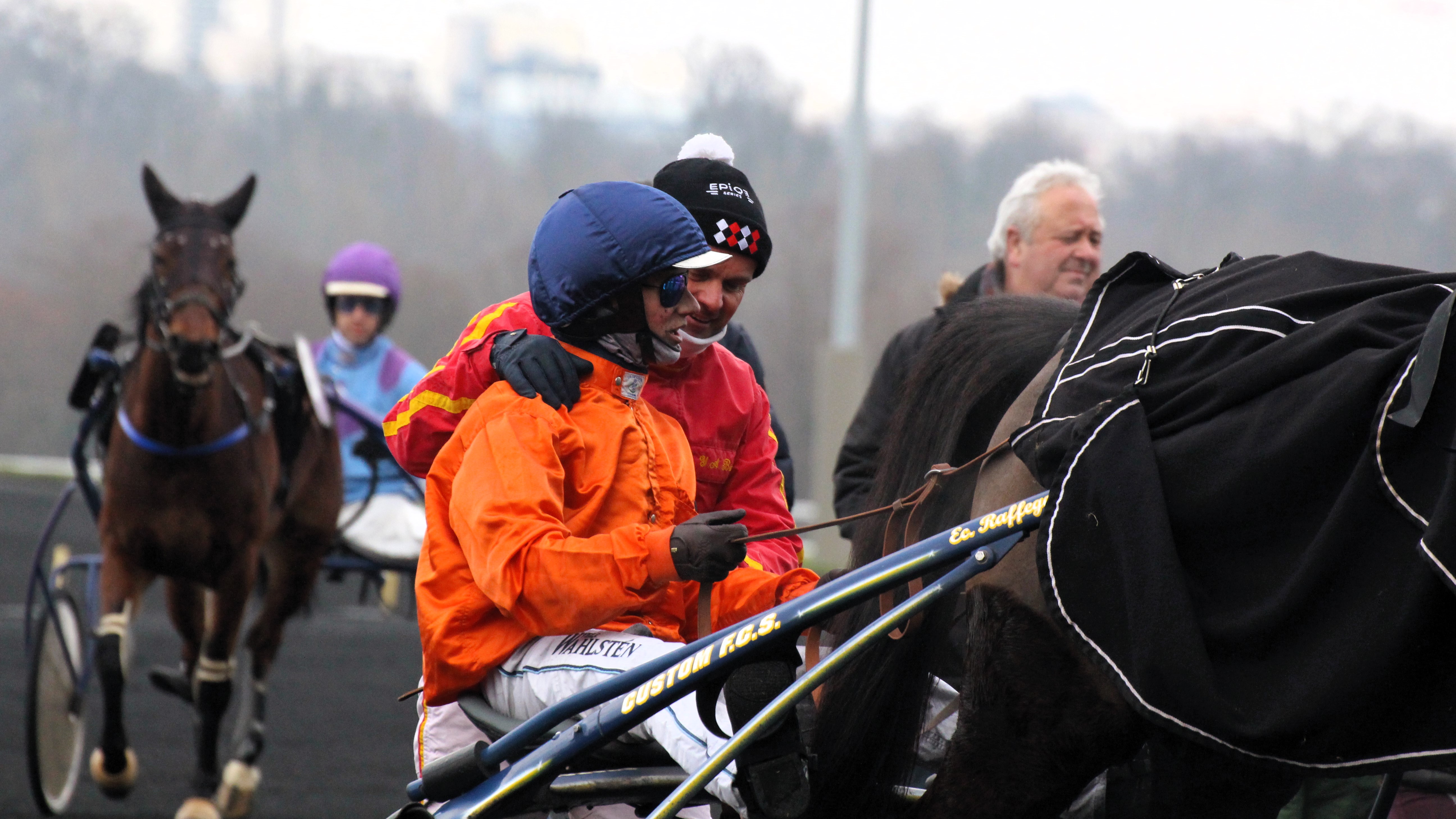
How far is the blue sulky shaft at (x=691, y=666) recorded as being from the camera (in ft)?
6.59

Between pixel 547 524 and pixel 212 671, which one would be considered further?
pixel 212 671

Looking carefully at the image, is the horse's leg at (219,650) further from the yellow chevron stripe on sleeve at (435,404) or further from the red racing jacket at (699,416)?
the yellow chevron stripe on sleeve at (435,404)

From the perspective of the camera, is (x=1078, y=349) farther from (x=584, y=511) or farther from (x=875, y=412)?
(x=875, y=412)

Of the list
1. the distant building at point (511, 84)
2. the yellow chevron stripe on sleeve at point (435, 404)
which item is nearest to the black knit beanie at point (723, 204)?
the yellow chevron stripe on sleeve at point (435, 404)

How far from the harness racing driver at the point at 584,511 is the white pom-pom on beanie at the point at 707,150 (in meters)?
0.52

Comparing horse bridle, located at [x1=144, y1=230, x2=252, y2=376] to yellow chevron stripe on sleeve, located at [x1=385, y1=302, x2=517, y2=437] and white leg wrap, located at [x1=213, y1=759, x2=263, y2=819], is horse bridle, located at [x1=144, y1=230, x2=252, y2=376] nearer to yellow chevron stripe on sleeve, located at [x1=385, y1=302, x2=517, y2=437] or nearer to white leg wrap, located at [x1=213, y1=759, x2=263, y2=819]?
white leg wrap, located at [x1=213, y1=759, x2=263, y2=819]

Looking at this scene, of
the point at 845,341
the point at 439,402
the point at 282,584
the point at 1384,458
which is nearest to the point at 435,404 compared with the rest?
the point at 439,402

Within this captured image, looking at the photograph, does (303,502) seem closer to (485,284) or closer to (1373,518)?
(1373,518)

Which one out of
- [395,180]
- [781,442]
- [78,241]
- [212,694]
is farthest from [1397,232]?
[78,241]

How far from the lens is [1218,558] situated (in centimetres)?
202

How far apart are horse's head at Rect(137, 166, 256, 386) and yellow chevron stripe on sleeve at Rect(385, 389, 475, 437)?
2.20 metres

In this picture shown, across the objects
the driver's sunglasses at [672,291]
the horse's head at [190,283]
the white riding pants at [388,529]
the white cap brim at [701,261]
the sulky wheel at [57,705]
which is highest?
the white cap brim at [701,261]

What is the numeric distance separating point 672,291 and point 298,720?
14.5 feet

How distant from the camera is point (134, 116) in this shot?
1872cm
